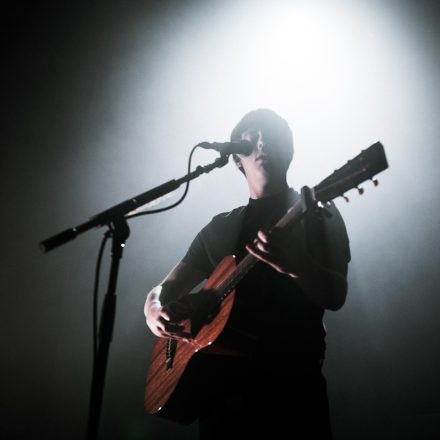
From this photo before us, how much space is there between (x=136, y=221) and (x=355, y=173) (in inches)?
95.6

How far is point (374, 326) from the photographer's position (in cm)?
276

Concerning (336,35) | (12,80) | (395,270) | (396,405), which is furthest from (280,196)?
(12,80)

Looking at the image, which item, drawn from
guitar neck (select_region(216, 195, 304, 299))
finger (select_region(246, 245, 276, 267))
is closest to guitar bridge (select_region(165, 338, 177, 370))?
guitar neck (select_region(216, 195, 304, 299))

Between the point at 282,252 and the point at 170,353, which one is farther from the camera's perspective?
the point at 170,353

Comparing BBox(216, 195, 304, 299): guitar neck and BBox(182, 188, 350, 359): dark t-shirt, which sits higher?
BBox(216, 195, 304, 299): guitar neck

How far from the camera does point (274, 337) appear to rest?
1.47m

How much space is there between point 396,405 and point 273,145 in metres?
1.93

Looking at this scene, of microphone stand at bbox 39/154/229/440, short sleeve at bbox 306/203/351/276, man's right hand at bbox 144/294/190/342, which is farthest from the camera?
man's right hand at bbox 144/294/190/342

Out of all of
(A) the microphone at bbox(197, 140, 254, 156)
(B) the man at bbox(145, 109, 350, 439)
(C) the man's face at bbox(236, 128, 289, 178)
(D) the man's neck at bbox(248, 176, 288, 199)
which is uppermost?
(A) the microphone at bbox(197, 140, 254, 156)

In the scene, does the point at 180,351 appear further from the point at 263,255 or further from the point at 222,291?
the point at 263,255

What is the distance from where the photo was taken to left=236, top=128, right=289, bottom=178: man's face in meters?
2.03

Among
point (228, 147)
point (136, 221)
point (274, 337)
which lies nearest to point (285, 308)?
point (274, 337)

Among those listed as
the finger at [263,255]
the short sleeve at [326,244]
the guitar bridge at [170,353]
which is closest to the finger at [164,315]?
the guitar bridge at [170,353]

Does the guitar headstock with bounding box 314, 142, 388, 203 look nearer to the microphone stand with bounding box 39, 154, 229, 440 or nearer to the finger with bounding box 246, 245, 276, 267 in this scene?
the finger with bounding box 246, 245, 276, 267
